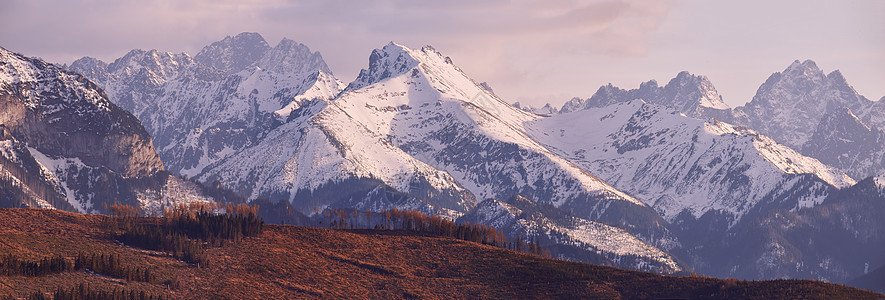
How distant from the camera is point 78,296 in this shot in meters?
199

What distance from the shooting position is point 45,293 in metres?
199

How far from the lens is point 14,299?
628 ft

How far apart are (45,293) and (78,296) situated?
5262 millimetres

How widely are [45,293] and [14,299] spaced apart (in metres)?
7.97

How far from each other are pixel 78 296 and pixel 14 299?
10.8m
